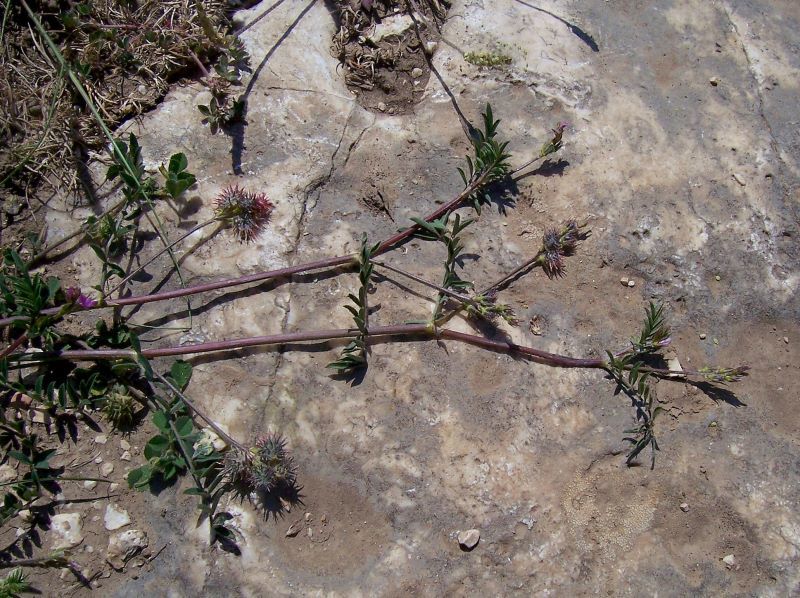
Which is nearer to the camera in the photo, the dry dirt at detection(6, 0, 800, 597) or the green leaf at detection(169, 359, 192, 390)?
the dry dirt at detection(6, 0, 800, 597)

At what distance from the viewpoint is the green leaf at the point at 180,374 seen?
3.11m

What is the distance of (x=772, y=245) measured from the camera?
363 centimetres

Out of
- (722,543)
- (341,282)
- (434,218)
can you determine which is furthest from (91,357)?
(722,543)

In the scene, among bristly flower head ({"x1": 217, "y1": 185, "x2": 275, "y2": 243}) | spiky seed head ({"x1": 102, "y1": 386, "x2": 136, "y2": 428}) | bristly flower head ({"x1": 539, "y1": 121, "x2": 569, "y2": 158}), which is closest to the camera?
spiky seed head ({"x1": 102, "y1": 386, "x2": 136, "y2": 428})

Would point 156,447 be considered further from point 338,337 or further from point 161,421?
point 338,337

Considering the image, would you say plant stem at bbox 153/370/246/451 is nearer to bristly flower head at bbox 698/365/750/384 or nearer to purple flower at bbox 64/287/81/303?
purple flower at bbox 64/287/81/303

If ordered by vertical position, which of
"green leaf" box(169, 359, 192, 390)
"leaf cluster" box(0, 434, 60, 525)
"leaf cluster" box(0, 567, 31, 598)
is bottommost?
"leaf cluster" box(0, 567, 31, 598)

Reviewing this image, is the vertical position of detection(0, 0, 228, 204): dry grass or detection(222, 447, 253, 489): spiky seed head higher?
detection(0, 0, 228, 204): dry grass

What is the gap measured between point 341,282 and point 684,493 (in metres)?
2.00

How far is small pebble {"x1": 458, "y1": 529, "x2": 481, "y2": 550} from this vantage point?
2953mm

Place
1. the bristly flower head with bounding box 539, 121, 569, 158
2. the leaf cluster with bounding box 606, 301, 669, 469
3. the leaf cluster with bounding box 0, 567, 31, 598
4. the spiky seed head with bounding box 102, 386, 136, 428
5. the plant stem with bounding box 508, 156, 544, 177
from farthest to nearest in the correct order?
the plant stem with bounding box 508, 156, 544, 177, the bristly flower head with bounding box 539, 121, 569, 158, the leaf cluster with bounding box 606, 301, 669, 469, the spiky seed head with bounding box 102, 386, 136, 428, the leaf cluster with bounding box 0, 567, 31, 598

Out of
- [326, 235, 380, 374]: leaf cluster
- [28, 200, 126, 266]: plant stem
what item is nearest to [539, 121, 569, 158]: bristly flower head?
[326, 235, 380, 374]: leaf cluster

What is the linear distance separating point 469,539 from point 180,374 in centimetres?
156

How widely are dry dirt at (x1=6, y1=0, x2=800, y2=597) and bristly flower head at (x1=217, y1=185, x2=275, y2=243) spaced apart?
76 millimetres
